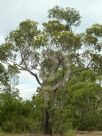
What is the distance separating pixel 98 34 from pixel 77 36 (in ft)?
4.33

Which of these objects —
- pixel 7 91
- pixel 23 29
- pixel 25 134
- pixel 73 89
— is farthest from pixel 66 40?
pixel 73 89

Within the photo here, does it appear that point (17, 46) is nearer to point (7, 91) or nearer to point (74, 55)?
point (74, 55)

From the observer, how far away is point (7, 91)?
3491 cm

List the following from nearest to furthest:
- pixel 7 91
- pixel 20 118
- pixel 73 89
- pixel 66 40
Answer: pixel 66 40
pixel 20 118
pixel 7 91
pixel 73 89

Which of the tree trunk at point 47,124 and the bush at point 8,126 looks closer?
the tree trunk at point 47,124

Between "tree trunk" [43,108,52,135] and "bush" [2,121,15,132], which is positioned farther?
"bush" [2,121,15,132]

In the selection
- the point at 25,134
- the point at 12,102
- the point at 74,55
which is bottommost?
the point at 25,134

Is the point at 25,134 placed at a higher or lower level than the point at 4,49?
lower

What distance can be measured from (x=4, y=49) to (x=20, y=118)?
17.2ft

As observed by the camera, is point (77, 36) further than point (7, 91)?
No

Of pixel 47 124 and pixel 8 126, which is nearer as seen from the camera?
pixel 47 124

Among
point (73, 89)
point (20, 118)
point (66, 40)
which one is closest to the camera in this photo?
point (66, 40)

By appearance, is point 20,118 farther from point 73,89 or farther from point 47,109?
point 73,89

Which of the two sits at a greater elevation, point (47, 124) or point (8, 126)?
point (8, 126)
